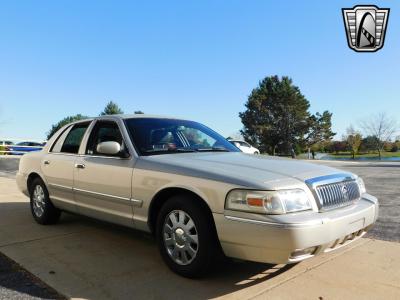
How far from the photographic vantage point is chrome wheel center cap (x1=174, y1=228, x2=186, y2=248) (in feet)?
12.0

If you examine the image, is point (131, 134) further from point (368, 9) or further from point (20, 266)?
point (368, 9)

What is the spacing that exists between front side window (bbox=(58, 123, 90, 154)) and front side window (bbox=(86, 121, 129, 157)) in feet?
0.87

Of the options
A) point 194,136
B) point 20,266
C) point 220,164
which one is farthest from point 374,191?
point 20,266

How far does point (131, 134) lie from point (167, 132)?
45 cm

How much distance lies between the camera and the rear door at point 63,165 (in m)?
5.16

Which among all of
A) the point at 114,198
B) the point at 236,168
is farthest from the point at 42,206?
the point at 236,168

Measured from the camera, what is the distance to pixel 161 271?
390 centimetres

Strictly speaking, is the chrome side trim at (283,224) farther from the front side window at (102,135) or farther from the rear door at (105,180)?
the front side window at (102,135)

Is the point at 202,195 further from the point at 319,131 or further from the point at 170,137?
the point at 319,131

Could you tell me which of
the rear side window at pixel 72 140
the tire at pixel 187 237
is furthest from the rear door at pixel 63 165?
the tire at pixel 187 237

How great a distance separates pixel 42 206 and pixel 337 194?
13.8ft

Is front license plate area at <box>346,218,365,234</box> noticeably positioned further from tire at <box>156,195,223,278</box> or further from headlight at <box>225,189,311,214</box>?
tire at <box>156,195,223,278</box>

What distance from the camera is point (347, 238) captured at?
3.59m

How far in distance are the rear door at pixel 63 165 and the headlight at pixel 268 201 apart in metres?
2.58
